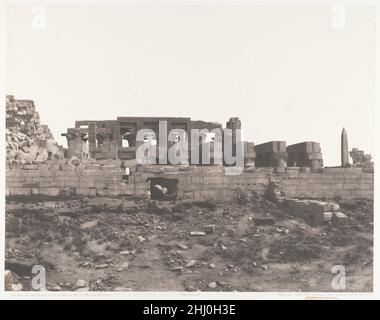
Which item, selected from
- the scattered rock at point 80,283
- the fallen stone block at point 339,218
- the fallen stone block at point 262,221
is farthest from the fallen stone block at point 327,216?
the scattered rock at point 80,283

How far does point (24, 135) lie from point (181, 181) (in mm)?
5504

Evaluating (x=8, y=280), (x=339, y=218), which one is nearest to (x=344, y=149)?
(x=339, y=218)

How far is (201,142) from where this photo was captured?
19609mm

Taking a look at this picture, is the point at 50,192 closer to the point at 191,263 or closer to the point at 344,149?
the point at 191,263

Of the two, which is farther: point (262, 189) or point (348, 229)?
point (262, 189)

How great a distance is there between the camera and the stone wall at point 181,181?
1812 centimetres

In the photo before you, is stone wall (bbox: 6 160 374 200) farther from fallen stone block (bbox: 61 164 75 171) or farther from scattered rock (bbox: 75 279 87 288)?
scattered rock (bbox: 75 279 87 288)

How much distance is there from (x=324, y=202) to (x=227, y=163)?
3.32 metres

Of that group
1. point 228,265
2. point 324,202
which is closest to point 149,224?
point 228,265

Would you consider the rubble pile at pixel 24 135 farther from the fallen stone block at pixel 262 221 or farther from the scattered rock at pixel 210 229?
the fallen stone block at pixel 262 221

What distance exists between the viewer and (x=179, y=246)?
54.9 ft

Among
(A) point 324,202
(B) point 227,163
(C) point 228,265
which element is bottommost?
(C) point 228,265

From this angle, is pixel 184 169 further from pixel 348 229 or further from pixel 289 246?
pixel 348 229

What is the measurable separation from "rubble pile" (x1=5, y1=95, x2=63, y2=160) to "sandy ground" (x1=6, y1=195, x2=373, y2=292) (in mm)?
1834
